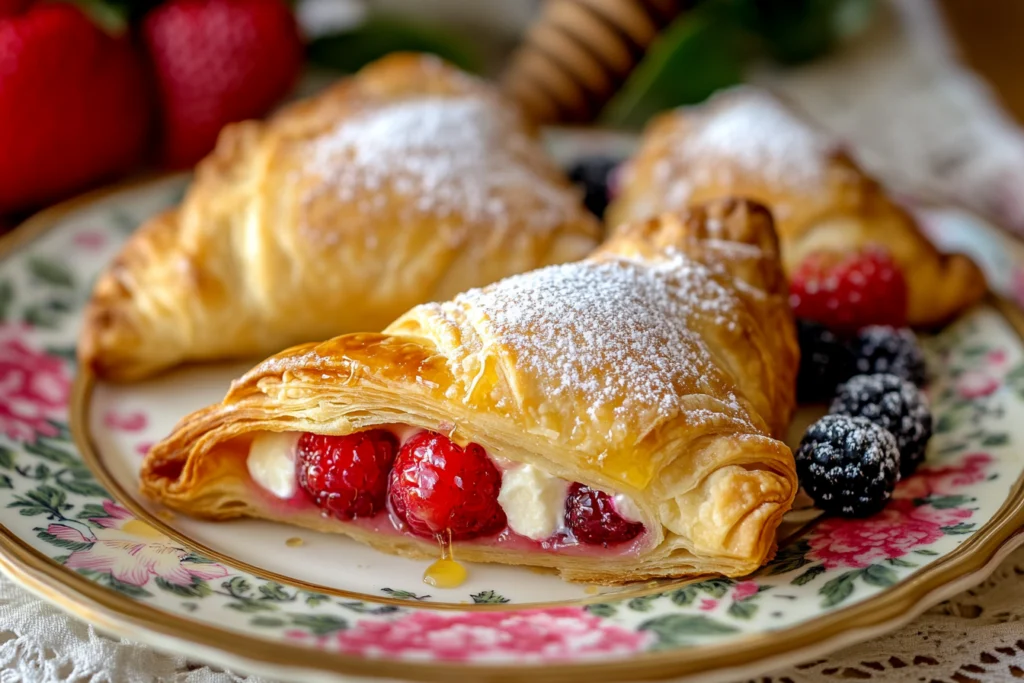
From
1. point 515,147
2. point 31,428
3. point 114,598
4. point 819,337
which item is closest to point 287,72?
point 515,147

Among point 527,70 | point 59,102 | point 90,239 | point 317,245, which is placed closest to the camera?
point 317,245

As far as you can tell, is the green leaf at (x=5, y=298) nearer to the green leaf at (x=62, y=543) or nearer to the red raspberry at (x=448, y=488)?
the green leaf at (x=62, y=543)

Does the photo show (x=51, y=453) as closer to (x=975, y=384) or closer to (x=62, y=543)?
(x=62, y=543)

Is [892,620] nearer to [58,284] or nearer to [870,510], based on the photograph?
[870,510]

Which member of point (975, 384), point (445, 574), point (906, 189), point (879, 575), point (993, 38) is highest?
point (993, 38)

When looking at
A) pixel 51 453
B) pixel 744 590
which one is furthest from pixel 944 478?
pixel 51 453

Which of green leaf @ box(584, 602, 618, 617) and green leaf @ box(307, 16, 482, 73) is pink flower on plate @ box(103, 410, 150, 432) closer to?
green leaf @ box(584, 602, 618, 617)
